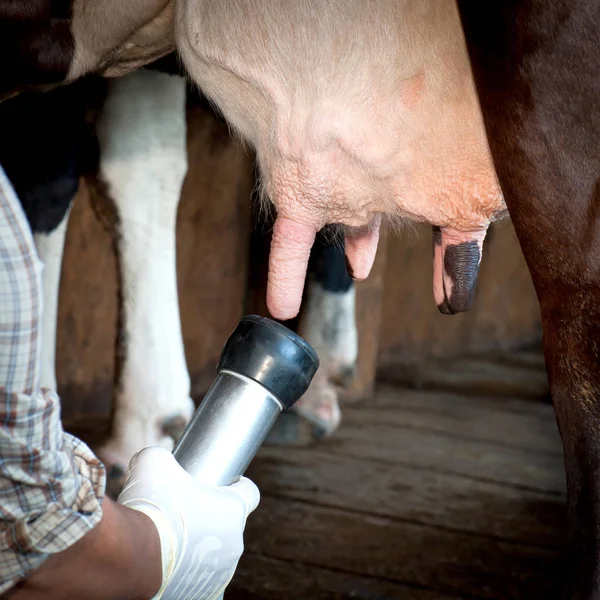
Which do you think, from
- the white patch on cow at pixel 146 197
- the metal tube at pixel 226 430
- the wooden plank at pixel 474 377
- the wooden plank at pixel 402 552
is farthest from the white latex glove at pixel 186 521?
the wooden plank at pixel 474 377

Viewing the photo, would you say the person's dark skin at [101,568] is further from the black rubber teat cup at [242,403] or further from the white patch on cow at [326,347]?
the white patch on cow at [326,347]

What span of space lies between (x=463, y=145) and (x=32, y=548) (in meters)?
0.57

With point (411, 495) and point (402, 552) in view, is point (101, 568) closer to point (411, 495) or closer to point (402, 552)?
point (402, 552)

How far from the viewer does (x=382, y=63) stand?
0.95 meters

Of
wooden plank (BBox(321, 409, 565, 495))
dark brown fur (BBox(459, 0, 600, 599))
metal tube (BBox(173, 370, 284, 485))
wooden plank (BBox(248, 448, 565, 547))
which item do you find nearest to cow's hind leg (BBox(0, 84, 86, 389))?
wooden plank (BBox(248, 448, 565, 547))

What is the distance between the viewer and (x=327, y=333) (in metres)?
1.61

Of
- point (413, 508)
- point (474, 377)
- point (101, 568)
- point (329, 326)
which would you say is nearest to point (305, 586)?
point (413, 508)

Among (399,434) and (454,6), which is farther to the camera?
(399,434)

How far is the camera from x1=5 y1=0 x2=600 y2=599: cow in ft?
2.58

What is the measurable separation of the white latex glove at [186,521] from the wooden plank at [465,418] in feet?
3.47

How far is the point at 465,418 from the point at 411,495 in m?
0.54

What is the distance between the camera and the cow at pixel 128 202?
4.42 ft

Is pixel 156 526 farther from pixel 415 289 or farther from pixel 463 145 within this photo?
pixel 415 289

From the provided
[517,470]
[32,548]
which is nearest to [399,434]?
[517,470]
